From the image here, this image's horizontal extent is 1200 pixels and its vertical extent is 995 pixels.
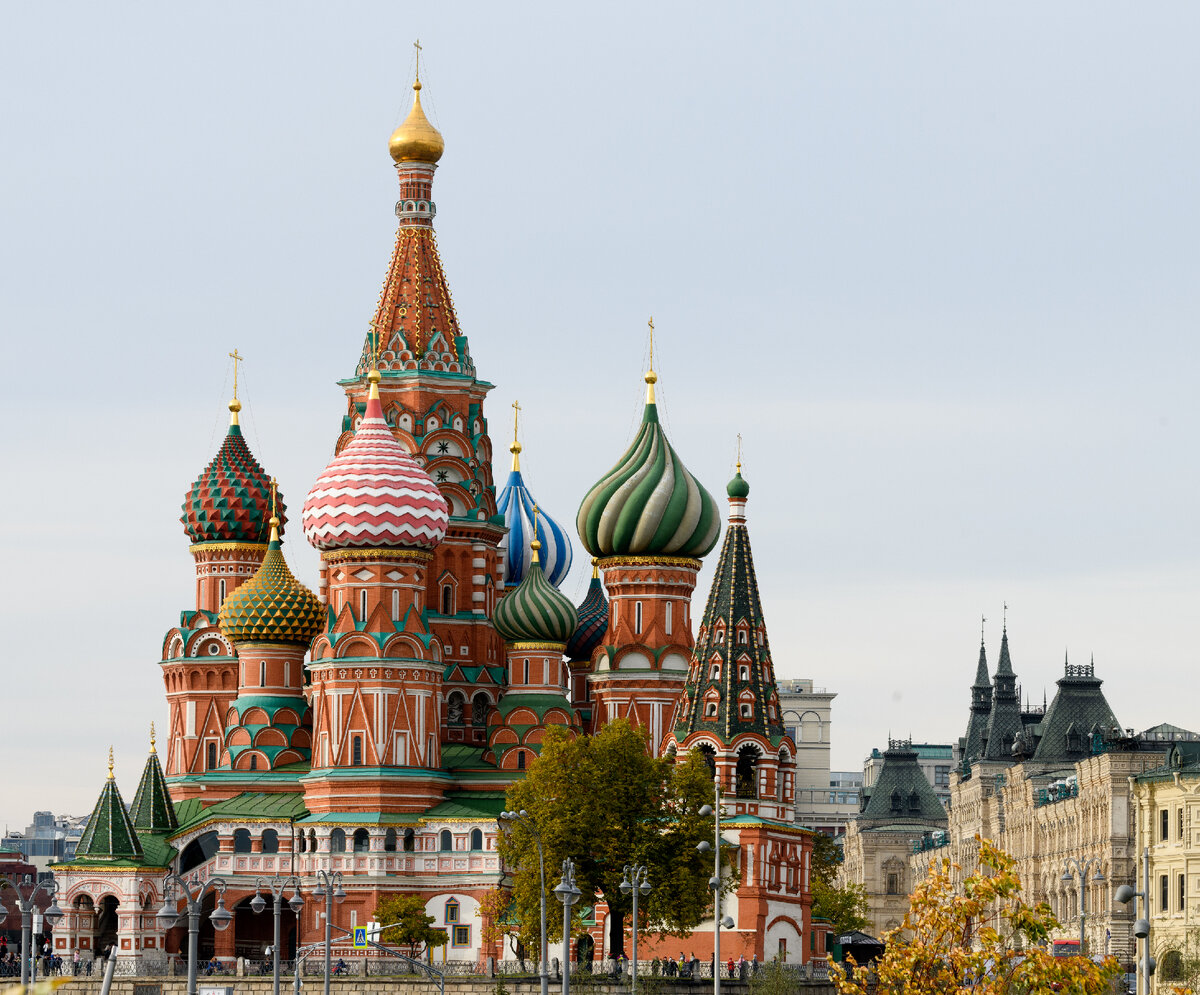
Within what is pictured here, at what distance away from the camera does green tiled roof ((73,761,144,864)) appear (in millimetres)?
92688

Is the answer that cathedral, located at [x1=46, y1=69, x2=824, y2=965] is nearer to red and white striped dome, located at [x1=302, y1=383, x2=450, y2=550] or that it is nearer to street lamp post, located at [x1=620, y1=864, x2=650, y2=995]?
red and white striped dome, located at [x1=302, y1=383, x2=450, y2=550]

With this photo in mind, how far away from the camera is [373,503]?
90500mm

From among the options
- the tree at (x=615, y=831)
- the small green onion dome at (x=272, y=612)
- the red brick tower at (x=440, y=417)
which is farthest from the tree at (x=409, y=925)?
the small green onion dome at (x=272, y=612)

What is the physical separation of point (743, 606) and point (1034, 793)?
46.5 meters

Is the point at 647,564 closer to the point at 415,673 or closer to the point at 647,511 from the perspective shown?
the point at 647,511

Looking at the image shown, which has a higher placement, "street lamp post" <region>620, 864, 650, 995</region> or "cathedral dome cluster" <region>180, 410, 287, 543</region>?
"cathedral dome cluster" <region>180, 410, 287, 543</region>

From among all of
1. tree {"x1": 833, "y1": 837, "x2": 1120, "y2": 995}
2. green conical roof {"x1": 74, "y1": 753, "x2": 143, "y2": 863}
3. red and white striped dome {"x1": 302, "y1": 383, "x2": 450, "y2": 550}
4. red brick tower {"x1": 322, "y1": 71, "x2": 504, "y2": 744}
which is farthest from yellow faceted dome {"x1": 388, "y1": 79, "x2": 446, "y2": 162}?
tree {"x1": 833, "y1": 837, "x2": 1120, "y2": 995}

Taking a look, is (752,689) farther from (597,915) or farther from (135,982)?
(135,982)

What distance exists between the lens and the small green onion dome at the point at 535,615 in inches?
3730

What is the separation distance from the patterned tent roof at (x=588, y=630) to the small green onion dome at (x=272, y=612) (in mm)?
10777

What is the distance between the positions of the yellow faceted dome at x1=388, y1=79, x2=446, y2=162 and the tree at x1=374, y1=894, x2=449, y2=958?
27.2 meters

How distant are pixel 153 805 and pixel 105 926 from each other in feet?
14.6

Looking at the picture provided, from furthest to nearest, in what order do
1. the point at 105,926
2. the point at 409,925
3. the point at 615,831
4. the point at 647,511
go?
the point at 647,511
the point at 105,926
the point at 409,925
the point at 615,831

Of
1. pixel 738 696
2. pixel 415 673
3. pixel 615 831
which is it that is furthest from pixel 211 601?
pixel 615 831
